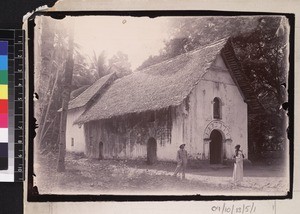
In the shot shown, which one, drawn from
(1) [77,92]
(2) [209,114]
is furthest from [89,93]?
(2) [209,114]

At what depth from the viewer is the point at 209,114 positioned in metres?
1.67

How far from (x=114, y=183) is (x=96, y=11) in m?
0.52

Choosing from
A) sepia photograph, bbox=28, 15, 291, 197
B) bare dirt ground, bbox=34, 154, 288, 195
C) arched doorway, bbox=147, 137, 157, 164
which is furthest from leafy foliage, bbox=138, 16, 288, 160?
arched doorway, bbox=147, 137, 157, 164

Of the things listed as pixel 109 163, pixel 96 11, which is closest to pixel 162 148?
pixel 109 163

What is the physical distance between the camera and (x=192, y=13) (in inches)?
66.2

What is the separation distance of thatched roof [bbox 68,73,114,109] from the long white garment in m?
0.46

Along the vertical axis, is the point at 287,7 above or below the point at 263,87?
above

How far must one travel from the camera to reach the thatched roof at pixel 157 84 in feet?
5.51

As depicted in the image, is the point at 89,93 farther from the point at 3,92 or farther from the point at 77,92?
the point at 3,92

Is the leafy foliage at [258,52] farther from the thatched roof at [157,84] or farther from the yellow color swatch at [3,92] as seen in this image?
the yellow color swatch at [3,92]

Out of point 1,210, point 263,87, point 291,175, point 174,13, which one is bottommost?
point 1,210

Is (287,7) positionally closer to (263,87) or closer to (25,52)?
(263,87)

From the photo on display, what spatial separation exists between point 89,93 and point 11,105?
0.23 meters

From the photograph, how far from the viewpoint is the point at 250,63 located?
170 cm
